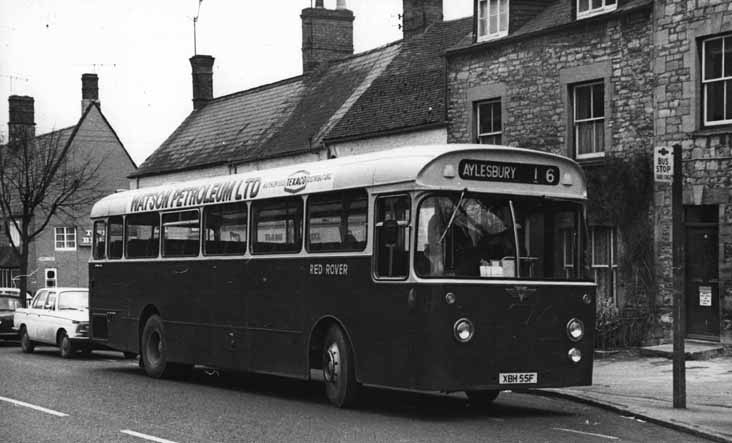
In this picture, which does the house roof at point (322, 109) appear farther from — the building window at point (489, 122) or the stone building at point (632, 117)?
the stone building at point (632, 117)

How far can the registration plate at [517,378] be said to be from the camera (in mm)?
13438

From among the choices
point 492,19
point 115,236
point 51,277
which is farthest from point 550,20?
point 51,277

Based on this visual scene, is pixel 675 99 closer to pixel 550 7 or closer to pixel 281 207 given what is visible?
pixel 550 7

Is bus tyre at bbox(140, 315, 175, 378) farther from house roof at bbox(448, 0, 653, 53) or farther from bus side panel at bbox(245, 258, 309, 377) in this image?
house roof at bbox(448, 0, 653, 53)

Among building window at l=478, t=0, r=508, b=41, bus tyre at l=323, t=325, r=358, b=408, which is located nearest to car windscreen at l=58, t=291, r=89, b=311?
building window at l=478, t=0, r=508, b=41

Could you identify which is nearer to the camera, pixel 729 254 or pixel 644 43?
pixel 729 254

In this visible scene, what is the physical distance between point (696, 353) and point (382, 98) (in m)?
16.1

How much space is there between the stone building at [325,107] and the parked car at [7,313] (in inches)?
378

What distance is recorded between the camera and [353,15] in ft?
151

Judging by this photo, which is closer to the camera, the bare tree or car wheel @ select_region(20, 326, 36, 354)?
car wheel @ select_region(20, 326, 36, 354)


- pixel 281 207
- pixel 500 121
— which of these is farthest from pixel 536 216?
pixel 500 121

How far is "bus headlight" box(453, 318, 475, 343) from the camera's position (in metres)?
13.2

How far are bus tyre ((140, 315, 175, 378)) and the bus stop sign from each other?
8.79 m

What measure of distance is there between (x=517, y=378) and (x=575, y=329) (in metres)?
1.02
